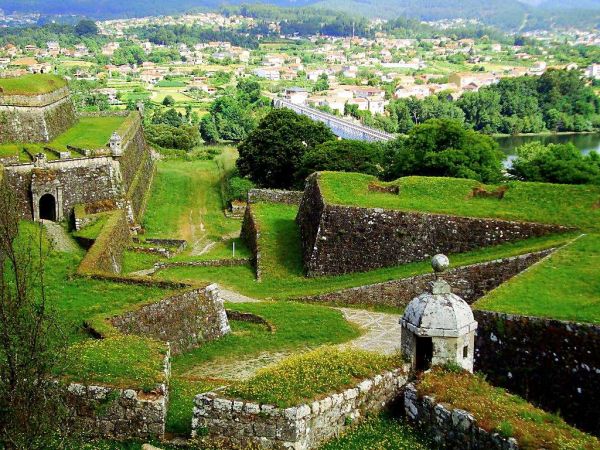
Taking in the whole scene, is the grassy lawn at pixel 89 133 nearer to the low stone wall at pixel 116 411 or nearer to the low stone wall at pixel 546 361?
the low stone wall at pixel 546 361

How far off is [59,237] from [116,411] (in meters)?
20.8

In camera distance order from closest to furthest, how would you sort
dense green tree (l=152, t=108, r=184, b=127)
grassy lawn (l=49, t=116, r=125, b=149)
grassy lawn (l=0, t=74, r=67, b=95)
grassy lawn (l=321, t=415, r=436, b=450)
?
1. grassy lawn (l=321, t=415, r=436, b=450)
2. grassy lawn (l=0, t=74, r=67, b=95)
3. grassy lawn (l=49, t=116, r=125, b=149)
4. dense green tree (l=152, t=108, r=184, b=127)

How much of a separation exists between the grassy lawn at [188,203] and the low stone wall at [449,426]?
2736 cm

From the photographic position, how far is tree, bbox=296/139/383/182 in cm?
4300

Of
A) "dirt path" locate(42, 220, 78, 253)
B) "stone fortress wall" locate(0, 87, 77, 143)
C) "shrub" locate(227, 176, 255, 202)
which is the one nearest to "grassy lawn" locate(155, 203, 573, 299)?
"dirt path" locate(42, 220, 78, 253)

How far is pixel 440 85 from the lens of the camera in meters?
180

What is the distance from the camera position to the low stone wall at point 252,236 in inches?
1181

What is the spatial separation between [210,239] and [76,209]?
6.70m

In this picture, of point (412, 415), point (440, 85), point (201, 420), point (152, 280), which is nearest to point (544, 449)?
point (412, 415)

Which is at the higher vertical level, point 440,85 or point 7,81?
point 7,81

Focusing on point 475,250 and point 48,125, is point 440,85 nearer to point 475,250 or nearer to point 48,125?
point 48,125

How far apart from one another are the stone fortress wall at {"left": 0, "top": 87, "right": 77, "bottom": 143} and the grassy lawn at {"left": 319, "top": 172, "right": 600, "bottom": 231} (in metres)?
16.9

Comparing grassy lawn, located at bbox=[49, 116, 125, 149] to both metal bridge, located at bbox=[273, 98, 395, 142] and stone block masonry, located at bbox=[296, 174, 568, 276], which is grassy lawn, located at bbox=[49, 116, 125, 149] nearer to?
stone block masonry, located at bbox=[296, 174, 568, 276]

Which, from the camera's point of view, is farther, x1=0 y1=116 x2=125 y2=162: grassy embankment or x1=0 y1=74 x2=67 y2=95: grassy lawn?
x1=0 y1=74 x2=67 y2=95: grassy lawn
